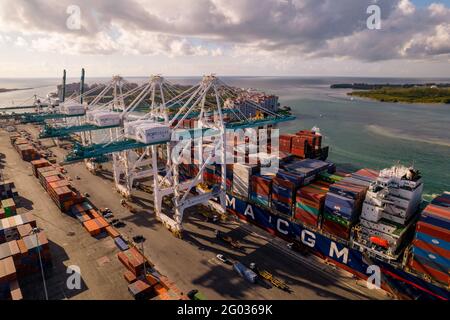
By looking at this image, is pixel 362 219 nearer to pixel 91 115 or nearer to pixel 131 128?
pixel 131 128

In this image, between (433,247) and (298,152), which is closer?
(433,247)

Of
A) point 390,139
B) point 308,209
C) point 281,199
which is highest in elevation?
point 390,139

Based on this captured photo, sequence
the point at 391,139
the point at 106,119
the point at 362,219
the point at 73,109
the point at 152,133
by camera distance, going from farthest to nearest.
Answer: the point at 391,139 → the point at 73,109 → the point at 106,119 → the point at 152,133 → the point at 362,219

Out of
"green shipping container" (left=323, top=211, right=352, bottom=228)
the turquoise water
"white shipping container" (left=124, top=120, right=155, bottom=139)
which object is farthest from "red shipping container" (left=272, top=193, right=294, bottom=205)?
the turquoise water

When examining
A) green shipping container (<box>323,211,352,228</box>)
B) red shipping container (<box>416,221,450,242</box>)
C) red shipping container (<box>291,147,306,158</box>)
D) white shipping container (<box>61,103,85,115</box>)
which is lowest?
green shipping container (<box>323,211,352,228</box>)

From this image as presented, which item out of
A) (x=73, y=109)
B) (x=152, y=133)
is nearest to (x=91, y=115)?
(x=73, y=109)

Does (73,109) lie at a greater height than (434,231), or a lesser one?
greater

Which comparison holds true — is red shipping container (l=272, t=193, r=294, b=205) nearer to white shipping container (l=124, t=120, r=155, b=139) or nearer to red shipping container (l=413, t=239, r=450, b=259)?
red shipping container (l=413, t=239, r=450, b=259)
